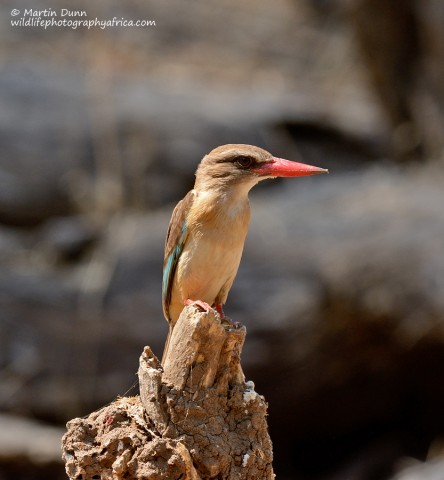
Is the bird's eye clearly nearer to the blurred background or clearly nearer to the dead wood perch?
the dead wood perch

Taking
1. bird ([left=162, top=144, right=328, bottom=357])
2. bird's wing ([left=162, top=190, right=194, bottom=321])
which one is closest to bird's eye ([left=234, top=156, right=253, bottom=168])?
bird ([left=162, top=144, right=328, bottom=357])

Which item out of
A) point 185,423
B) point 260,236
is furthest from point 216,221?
point 260,236

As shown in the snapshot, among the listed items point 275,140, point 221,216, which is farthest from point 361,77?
point 221,216

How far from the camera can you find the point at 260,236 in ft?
26.8

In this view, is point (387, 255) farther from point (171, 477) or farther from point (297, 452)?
point (171, 477)

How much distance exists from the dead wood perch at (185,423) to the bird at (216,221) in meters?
0.62

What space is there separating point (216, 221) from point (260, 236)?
391cm

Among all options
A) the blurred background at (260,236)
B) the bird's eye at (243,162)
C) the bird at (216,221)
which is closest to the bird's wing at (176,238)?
the bird at (216,221)

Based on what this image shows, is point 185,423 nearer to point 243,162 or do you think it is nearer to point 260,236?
point 243,162

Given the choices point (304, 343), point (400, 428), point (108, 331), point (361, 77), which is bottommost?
point (400, 428)

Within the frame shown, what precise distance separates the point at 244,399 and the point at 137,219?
493cm

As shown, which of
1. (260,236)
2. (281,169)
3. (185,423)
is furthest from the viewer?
(260,236)

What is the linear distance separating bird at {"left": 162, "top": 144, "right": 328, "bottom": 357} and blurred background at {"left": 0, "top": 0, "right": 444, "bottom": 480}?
305cm

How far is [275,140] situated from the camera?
9.07 meters
